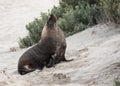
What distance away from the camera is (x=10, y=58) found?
1490 centimetres

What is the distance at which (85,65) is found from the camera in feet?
32.7

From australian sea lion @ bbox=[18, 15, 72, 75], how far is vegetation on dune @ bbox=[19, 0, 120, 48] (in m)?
3.01

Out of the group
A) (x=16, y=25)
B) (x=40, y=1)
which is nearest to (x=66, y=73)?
(x=16, y=25)

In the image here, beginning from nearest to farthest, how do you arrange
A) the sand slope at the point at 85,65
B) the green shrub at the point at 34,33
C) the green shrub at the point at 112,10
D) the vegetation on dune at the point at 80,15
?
1. the sand slope at the point at 85,65
2. the green shrub at the point at 112,10
3. the vegetation on dune at the point at 80,15
4. the green shrub at the point at 34,33

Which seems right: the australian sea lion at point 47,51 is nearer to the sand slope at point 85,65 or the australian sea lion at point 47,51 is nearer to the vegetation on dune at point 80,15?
the sand slope at point 85,65

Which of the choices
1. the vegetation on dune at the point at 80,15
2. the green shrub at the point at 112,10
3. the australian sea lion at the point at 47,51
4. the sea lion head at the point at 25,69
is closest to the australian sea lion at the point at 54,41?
the australian sea lion at the point at 47,51

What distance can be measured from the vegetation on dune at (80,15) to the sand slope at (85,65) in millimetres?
499

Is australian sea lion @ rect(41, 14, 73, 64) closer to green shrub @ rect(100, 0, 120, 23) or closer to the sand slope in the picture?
the sand slope

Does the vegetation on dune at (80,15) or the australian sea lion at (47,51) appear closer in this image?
the australian sea lion at (47,51)

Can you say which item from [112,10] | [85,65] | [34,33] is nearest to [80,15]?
[34,33]

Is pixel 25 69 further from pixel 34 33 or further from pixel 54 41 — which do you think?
pixel 34 33

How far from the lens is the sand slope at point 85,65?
28.1 ft

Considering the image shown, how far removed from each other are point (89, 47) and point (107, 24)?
2344mm

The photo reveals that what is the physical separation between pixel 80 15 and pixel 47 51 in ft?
17.6
